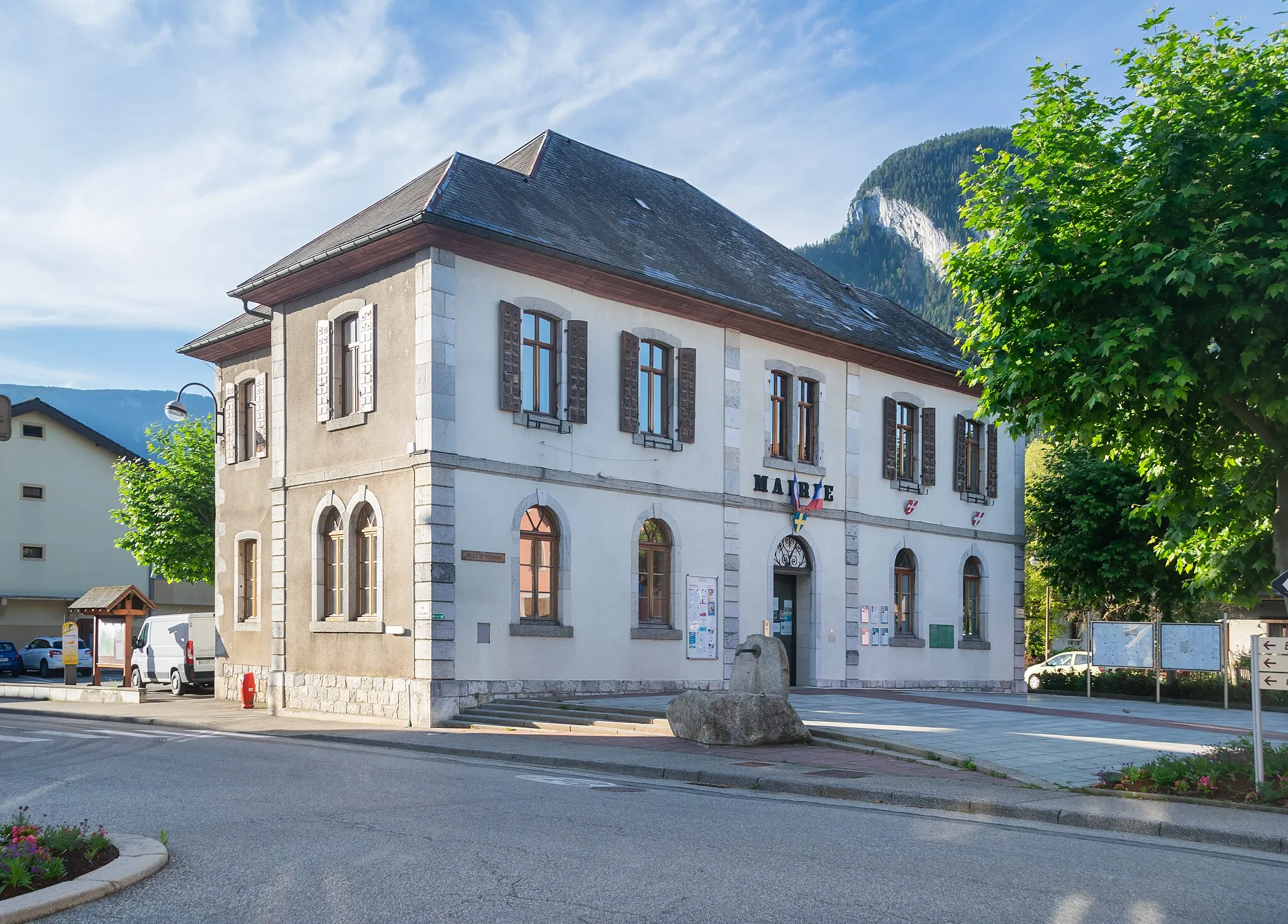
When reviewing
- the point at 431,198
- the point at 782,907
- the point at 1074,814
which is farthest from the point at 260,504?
the point at 782,907

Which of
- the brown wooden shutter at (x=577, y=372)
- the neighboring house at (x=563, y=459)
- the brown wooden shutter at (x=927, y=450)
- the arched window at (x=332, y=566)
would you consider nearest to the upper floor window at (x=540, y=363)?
the neighboring house at (x=563, y=459)

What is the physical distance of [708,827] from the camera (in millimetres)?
9422

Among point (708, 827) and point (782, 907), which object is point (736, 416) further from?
point (782, 907)

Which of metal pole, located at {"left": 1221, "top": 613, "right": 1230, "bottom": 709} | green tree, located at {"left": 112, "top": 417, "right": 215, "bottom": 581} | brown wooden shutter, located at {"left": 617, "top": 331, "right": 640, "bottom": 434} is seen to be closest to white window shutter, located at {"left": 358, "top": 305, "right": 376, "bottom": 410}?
brown wooden shutter, located at {"left": 617, "top": 331, "right": 640, "bottom": 434}

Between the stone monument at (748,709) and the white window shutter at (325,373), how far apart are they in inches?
373

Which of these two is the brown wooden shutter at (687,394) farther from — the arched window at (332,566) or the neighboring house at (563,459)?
the arched window at (332,566)

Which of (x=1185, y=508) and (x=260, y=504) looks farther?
(x=260, y=504)

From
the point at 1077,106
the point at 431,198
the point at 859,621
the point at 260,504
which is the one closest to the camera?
the point at 1077,106

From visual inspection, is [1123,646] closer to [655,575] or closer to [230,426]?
[655,575]

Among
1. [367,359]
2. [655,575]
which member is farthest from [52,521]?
[655,575]

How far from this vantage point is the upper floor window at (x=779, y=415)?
2602cm

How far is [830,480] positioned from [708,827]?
18177mm

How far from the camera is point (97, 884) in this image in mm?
6664

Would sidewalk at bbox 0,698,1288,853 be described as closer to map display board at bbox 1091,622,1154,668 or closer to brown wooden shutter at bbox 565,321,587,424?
brown wooden shutter at bbox 565,321,587,424
